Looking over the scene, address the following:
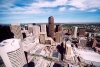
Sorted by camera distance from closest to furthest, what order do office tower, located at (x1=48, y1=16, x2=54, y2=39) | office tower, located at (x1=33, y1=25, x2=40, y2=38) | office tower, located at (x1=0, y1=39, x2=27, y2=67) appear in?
office tower, located at (x1=0, y1=39, x2=27, y2=67)
office tower, located at (x1=48, y1=16, x2=54, y2=39)
office tower, located at (x1=33, y1=25, x2=40, y2=38)

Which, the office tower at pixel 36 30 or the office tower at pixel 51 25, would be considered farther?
the office tower at pixel 36 30

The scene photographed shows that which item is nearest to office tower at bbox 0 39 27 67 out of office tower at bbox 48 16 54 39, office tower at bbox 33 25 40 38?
office tower at bbox 33 25 40 38

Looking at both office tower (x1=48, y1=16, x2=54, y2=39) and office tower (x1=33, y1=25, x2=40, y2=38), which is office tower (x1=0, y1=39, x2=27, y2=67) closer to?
office tower (x1=33, y1=25, x2=40, y2=38)

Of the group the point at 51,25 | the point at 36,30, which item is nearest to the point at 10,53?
the point at 36,30

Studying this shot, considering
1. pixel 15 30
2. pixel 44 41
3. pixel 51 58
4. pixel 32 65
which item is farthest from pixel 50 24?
pixel 32 65

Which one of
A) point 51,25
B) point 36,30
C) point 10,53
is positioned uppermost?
point 51,25

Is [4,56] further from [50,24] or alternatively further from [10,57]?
[50,24]

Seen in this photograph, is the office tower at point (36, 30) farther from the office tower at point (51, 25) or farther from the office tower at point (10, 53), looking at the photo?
the office tower at point (10, 53)

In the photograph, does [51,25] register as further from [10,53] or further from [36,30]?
[10,53]

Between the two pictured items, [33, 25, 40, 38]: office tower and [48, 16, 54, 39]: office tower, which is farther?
[33, 25, 40, 38]: office tower

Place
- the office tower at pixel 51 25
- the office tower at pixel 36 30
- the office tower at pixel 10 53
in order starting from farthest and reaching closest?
the office tower at pixel 36 30
the office tower at pixel 51 25
the office tower at pixel 10 53

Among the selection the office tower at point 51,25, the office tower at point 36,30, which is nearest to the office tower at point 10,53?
the office tower at point 36,30
